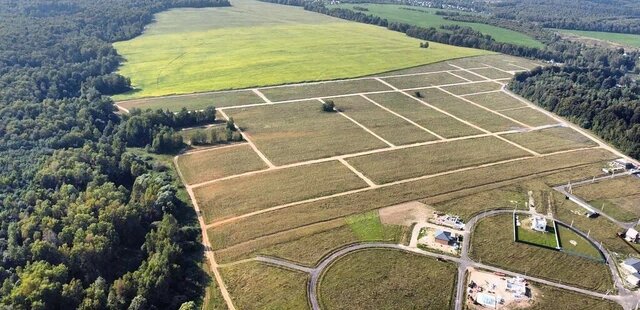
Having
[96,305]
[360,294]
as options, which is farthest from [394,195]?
[96,305]

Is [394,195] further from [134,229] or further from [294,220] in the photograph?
[134,229]

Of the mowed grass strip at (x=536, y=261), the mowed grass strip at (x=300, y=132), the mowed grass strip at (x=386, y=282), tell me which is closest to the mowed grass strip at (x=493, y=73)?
the mowed grass strip at (x=300, y=132)

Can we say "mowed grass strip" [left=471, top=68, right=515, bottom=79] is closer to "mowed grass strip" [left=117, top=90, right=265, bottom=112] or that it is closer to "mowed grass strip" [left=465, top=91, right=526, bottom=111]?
"mowed grass strip" [left=465, top=91, right=526, bottom=111]

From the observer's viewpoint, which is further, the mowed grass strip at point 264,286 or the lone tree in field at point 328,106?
the lone tree in field at point 328,106

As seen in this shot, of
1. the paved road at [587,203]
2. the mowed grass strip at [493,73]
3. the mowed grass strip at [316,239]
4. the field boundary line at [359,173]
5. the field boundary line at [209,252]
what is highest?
the mowed grass strip at [493,73]

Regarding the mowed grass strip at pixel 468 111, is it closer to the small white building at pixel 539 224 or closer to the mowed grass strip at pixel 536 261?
the small white building at pixel 539 224

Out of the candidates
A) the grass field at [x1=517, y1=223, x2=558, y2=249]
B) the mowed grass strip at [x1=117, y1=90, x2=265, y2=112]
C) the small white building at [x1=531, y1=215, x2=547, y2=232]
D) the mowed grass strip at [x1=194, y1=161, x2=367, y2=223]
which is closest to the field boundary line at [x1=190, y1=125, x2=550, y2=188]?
the mowed grass strip at [x1=194, y1=161, x2=367, y2=223]

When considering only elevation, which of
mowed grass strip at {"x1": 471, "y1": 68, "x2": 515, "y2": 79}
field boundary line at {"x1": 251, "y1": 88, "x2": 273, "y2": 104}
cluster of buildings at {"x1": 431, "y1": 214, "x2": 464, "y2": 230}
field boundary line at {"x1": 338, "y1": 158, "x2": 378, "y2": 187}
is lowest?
field boundary line at {"x1": 338, "y1": 158, "x2": 378, "y2": 187}
